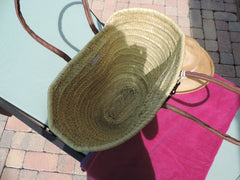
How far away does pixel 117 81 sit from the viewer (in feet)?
4.25

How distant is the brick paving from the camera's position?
5.00 ft

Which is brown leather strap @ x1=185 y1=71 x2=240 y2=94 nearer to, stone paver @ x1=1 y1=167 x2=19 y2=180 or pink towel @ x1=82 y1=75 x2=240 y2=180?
pink towel @ x1=82 y1=75 x2=240 y2=180

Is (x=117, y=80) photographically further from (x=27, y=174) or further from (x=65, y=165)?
(x=27, y=174)

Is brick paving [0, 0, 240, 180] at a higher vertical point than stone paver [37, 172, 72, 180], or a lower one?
higher

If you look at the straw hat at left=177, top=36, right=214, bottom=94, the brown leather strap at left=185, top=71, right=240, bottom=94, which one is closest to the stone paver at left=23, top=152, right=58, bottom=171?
the straw hat at left=177, top=36, right=214, bottom=94

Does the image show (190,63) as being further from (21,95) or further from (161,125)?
(21,95)

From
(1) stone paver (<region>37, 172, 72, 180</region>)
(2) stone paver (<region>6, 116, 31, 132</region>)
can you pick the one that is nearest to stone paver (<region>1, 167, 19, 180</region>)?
(1) stone paver (<region>37, 172, 72, 180</region>)

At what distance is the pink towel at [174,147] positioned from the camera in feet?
3.62

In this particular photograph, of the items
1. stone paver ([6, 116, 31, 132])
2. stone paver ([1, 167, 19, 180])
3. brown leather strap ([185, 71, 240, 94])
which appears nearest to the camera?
brown leather strap ([185, 71, 240, 94])

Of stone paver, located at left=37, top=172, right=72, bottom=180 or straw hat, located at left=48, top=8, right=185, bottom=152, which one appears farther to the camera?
stone paver, located at left=37, top=172, right=72, bottom=180

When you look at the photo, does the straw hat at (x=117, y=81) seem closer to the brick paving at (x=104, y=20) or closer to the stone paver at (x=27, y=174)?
the brick paving at (x=104, y=20)

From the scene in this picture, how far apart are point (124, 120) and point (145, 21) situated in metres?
0.57

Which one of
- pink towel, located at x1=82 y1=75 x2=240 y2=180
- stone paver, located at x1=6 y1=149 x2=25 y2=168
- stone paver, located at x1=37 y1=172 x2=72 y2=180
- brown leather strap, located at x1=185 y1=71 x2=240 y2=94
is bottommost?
stone paver, located at x1=37 y1=172 x2=72 y2=180

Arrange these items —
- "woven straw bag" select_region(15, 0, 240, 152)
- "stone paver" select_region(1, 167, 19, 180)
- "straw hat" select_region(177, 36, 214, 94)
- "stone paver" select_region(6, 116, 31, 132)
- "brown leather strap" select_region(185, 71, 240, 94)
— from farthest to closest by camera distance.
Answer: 1. "stone paver" select_region(6, 116, 31, 132)
2. "stone paver" select_region(1, 167, 19, 180)
3. "straw hat" select_region(177, 36, 214, 94)
4. "woven straw bag" select_region(15, 0, 240, 152)
5. "brown leather strap" select_region(185, 71, 240, 94)
